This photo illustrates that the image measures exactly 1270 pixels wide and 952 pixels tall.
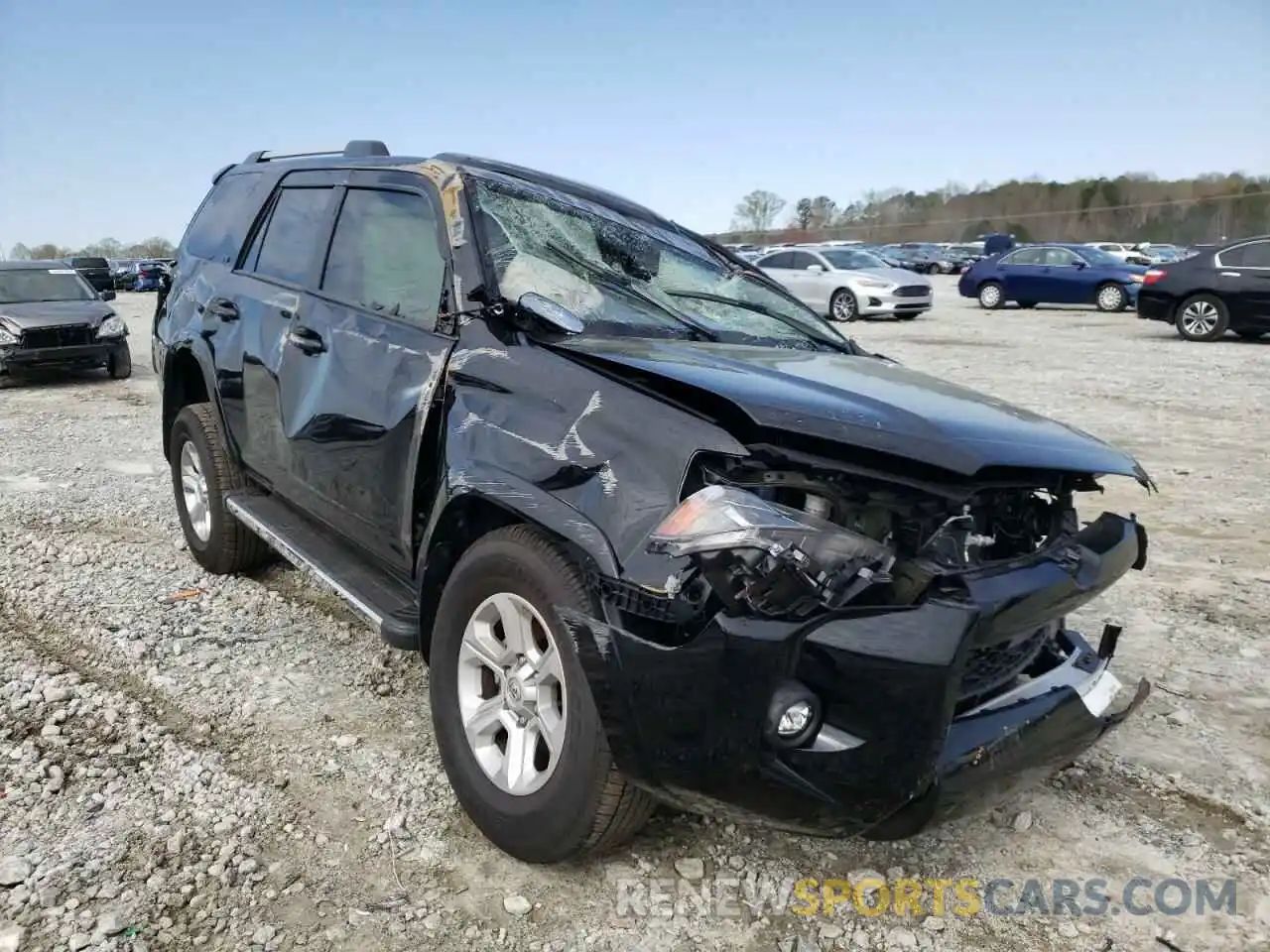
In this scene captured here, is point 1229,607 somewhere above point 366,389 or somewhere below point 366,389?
below

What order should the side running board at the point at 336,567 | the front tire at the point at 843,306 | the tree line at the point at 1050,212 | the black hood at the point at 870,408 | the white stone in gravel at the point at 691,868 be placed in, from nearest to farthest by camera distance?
the black hood at the point at 870,408 → the white stone in gravel at the point at 691,868 → the side running board at the point at 336,567 → the front tire at the point at 843,306 → the tree line at the point at 1050,212

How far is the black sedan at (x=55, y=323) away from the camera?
11836 millimetres

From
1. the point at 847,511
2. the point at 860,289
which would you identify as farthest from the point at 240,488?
the point at 860,289

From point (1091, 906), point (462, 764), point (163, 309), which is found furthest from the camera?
point (163, 309)

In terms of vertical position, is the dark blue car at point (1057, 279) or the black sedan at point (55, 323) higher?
the dark blue car at point (1057, 279)

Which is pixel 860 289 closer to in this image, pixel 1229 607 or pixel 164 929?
pixel 1229 607

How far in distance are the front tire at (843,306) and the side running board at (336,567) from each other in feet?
55.4

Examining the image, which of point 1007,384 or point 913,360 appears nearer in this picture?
point 1007,384

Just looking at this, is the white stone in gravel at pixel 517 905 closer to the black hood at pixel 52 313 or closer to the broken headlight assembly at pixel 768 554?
the broken headlight assembly at pixel 768 554

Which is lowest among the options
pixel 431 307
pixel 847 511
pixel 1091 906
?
pixel 1091 906

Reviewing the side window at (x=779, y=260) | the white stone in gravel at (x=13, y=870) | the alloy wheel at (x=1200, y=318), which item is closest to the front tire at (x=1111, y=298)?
the alloy wheel at (x=1200, y=318)

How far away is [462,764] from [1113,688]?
1757 millimetres

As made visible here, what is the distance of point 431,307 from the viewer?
3.04 meters

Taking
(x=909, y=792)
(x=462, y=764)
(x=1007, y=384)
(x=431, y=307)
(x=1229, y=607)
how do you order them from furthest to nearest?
(x=1007, y=384) < (x=1229, y=607) < (x=431, y=307) < (x=462, y=764) < (x=909, y=792)
